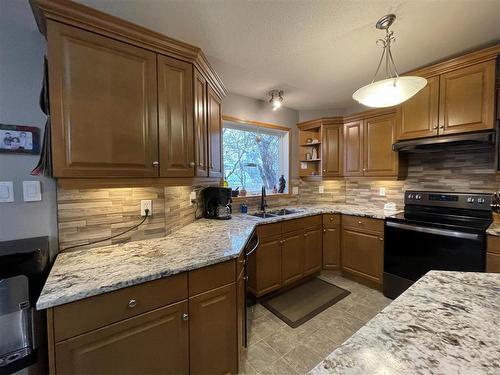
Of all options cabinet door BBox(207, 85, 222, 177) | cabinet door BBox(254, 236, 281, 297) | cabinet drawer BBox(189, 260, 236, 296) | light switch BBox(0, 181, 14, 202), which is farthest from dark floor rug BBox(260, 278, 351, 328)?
light switch BBox(0, 181, 14, 202)

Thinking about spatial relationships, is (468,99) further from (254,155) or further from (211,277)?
(211,277)

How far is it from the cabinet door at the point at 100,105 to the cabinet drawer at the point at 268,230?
125 centimetres

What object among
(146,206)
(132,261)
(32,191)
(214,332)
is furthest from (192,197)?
(214,332)

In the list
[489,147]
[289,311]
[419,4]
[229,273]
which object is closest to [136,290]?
[229,273]

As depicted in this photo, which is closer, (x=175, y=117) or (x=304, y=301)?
(x=175, y=117)

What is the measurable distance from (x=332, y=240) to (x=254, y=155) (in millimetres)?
1592

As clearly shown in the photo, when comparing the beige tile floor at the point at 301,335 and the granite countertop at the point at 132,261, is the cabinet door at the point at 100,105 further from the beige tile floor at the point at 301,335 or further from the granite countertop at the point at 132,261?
the beige tile floor at the point at 301,335

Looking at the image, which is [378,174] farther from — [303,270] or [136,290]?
[136,290]

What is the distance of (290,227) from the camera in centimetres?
254

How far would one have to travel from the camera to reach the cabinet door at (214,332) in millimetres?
1221

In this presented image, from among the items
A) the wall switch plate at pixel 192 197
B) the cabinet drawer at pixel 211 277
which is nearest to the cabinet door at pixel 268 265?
the wall switch plate at pixel 192 197

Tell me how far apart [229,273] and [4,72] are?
180cm

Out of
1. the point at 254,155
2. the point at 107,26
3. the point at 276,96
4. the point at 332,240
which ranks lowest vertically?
the point at 332,240

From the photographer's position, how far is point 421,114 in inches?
90.0
